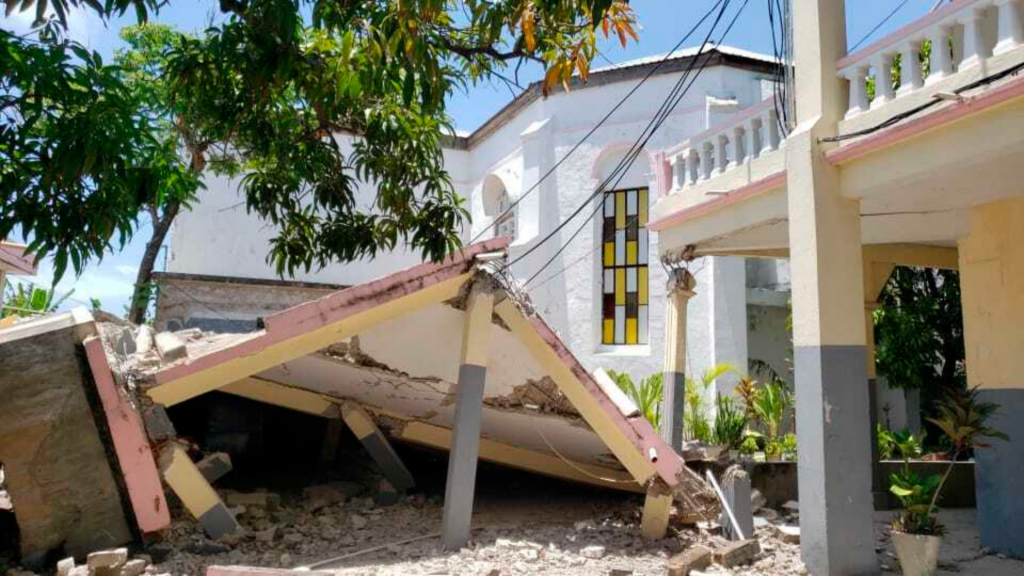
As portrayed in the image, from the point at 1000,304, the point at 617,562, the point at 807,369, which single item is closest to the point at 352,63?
the point at 807,369

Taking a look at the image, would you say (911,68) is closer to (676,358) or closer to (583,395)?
(583,395)

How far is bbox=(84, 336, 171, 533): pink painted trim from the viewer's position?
245 inches

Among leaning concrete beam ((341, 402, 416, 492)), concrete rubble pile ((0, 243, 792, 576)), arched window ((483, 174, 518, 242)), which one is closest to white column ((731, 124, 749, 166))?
concrete rubble pile ((0, 243, 792, 576))

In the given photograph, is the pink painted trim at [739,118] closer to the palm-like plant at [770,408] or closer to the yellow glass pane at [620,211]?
the palm-like plant at [770,408]

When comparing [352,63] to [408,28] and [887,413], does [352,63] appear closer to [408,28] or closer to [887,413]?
[408,28]

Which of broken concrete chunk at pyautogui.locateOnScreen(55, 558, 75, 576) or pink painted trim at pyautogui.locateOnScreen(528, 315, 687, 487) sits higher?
pink painted trim at pyautogui.locateOnScreen(528, 315, 687, 487)

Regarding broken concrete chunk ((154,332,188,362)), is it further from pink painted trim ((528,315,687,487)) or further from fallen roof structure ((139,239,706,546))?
pink painted trim ((528,315,687,487))

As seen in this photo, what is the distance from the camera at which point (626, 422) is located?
7.95 m

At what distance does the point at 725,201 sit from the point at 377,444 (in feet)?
15.3

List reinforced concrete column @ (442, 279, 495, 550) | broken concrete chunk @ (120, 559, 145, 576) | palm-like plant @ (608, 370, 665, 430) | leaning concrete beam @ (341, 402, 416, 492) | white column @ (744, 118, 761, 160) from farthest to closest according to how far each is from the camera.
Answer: palm-like plant @ (608, 370, 665, 430), leaning concrete beam @ (341, 402, 416, 492), white column @ (744, 118, 761, 160), reinforced concrete column @ (442, 279, 495, 550), broken concrete chunk @ (120, 559, 145, 576)

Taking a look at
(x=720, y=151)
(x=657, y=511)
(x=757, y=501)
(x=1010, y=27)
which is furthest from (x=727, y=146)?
(x=757, y=501)

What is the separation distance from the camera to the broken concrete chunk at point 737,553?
708 centimetres

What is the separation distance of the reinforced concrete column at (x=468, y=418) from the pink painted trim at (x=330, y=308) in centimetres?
39

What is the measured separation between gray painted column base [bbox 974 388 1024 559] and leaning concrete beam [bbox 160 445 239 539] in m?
6.97
